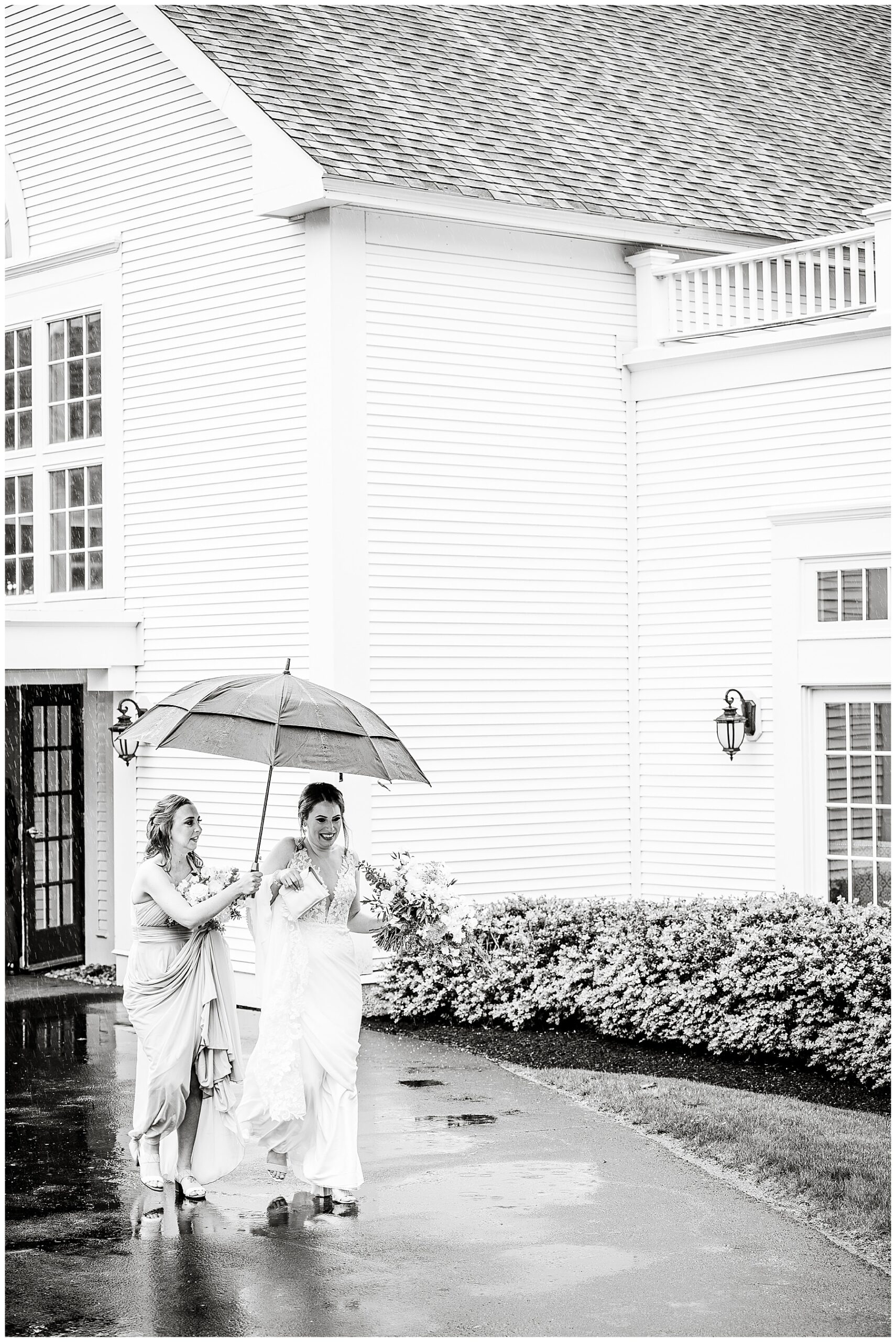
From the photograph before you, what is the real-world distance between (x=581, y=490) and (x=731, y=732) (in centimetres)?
241

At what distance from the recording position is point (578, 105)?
1625 cm

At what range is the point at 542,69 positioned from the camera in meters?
16.6

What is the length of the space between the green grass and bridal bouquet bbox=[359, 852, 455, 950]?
1.74m

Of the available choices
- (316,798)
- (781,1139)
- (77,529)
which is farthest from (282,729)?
(77,529)

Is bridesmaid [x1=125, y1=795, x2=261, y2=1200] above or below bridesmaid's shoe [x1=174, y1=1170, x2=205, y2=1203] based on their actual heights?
above

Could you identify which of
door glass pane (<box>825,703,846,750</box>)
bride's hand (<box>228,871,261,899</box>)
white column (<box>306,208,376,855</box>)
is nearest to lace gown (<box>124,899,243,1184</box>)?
bride's hand (<box>228,871,261,899</box>)

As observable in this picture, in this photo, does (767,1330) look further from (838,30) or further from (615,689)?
(838,30)

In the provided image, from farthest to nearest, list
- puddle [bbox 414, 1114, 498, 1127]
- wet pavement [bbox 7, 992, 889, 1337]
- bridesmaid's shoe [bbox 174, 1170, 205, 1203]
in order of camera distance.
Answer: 1. puddle [bbox 414, 1114, 498, 1127]
2. bridesmaid's shoe [bbox 174, 1170, 205, 1203]
3. wet pavement [bbox 7, 992, 889, 1337]

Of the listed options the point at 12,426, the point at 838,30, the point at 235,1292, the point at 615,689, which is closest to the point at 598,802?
the point at 615,689

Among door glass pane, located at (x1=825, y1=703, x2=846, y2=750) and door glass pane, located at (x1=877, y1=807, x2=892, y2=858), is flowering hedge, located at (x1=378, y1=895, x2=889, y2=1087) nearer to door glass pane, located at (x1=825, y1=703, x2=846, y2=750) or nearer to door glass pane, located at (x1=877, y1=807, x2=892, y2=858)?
door glass pane, located at (x1=877, y1=807, x2=892, y2=858)

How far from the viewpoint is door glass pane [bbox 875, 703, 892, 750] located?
13742 mm

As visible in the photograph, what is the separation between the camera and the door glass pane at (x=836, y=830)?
14078mm

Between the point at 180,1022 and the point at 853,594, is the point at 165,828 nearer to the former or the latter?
the point at 180,1022

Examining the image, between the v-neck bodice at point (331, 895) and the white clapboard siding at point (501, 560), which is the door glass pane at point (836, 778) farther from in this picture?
the v-neck bodice at point (331, 895)
